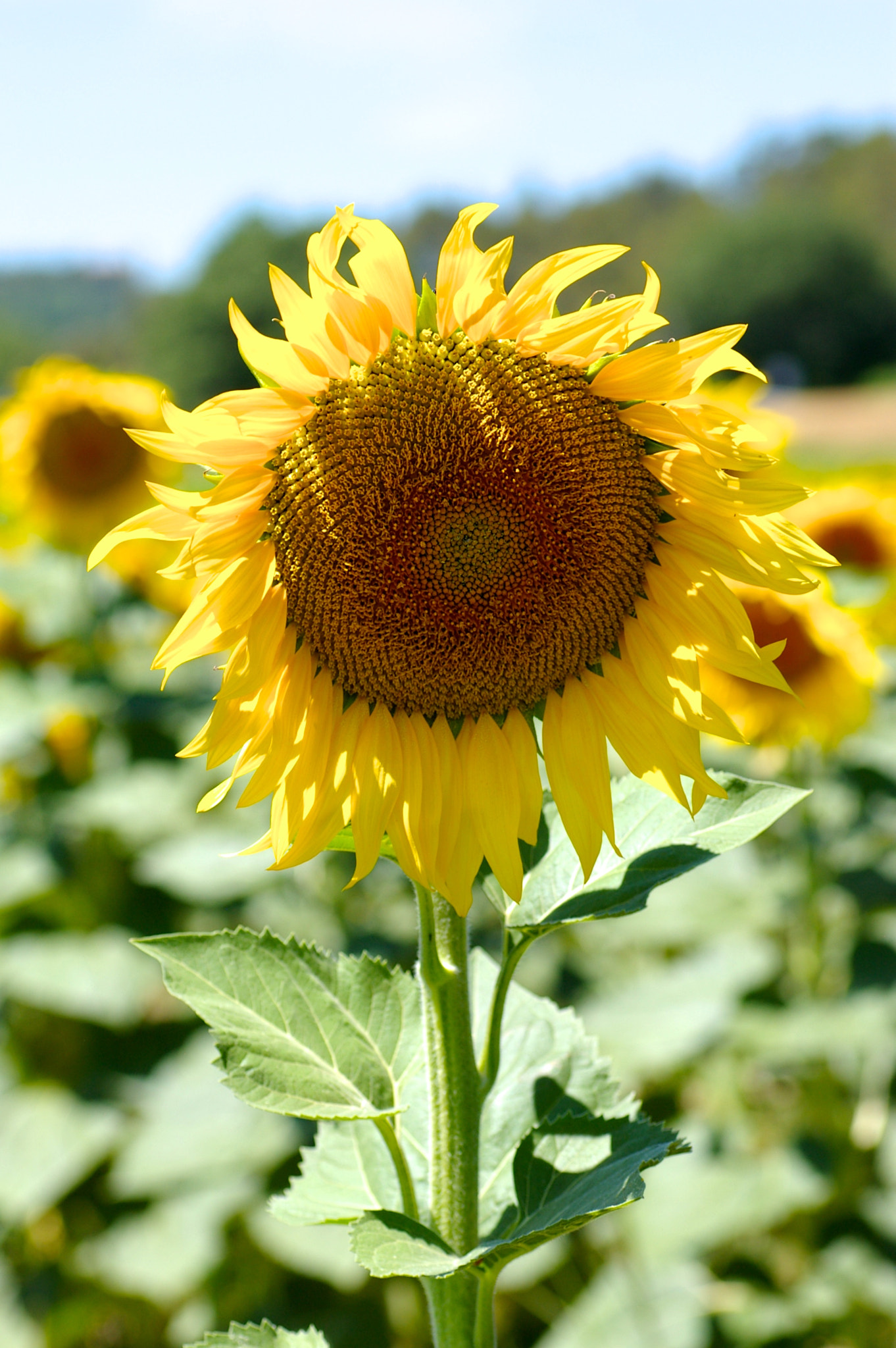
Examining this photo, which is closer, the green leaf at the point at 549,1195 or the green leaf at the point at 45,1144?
the green leaf at the point at 549,1195

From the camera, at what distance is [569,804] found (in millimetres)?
1211

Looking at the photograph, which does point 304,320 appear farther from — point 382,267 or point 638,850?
point 638,850

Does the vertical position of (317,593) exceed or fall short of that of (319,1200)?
it exceeds it

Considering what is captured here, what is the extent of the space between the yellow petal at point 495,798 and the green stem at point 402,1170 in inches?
11.4

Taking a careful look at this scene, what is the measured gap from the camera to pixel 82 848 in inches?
167

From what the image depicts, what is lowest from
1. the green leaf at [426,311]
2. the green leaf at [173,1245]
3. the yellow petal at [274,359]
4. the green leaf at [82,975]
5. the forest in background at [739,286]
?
the forest in background at [739,286]

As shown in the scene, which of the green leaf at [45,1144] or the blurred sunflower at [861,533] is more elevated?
the blurred sunflower at [861,533]

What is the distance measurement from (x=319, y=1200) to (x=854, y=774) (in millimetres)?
2475

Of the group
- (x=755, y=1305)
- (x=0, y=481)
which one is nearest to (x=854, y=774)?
(x=755, y=1305)

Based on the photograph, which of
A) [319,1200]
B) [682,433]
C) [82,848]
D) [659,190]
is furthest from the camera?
[659,190]

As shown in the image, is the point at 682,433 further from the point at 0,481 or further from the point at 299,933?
the point at 0,481

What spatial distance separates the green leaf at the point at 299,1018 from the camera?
47.5 inches

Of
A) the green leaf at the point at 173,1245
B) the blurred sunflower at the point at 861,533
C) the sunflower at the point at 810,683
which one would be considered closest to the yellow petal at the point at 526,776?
the sunflower at the point at 810,683

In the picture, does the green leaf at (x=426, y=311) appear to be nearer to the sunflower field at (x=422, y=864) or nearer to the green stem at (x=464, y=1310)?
the sunflower field at (x=422, y=864)
